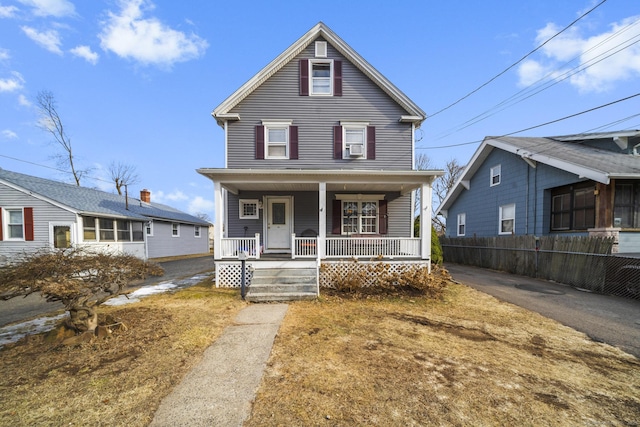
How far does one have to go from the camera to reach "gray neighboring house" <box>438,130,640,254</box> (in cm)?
926

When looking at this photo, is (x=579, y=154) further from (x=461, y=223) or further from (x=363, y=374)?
(x=363, y=374)

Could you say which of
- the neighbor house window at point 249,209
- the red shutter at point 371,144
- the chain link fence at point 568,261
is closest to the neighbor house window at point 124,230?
the neighbor house window at point 249,209

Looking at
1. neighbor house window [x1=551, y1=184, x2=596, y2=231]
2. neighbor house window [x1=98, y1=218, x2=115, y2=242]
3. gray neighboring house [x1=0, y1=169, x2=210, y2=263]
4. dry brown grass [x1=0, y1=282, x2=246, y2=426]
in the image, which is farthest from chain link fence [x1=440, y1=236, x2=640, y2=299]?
neighbor house window [x1=98, y1=218, x2=115, y2=242]

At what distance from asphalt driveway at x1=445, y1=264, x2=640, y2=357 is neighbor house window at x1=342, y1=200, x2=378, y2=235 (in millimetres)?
3947

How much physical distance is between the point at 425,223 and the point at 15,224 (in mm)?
18179

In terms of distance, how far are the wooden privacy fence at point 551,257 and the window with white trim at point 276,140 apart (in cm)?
1030

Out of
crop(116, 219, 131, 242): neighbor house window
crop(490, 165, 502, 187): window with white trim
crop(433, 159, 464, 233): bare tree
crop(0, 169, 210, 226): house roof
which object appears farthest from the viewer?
crop(433, 159, 464, 233): bare tree

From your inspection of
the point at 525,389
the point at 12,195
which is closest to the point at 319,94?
the point at 525,389

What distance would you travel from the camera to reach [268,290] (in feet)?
24.2

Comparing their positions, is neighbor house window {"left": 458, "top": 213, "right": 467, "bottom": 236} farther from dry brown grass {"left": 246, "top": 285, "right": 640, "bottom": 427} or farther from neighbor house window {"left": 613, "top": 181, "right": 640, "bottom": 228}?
dry brown grass {"left": 246, "top": 285, "right": 640, "bottom": 427}

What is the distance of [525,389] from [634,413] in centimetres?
93

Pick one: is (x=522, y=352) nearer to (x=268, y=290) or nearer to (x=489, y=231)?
(x=268, y=290)

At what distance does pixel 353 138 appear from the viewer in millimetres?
10859

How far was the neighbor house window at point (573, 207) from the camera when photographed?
390 inches
